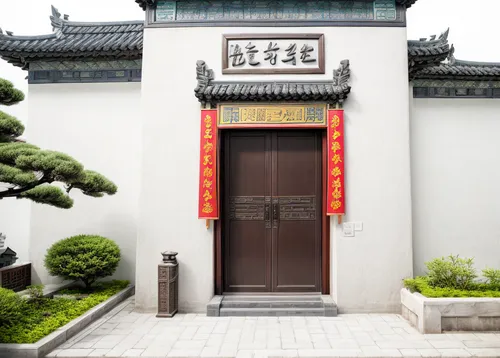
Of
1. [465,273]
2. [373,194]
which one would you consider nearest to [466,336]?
[465,273]

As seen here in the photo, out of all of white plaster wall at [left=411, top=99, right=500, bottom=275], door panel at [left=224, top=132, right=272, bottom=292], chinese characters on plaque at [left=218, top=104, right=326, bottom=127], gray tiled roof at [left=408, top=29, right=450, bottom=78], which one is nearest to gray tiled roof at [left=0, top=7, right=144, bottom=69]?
chinese characters on plaque at [left=218, top=104, right=326, bottom=127]

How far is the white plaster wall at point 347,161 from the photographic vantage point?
5.18m

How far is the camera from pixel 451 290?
4562mm

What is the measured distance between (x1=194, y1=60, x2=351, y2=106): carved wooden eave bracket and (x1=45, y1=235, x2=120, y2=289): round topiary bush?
2723 millimetres

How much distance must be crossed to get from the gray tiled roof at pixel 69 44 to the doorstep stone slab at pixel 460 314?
5.71 metres

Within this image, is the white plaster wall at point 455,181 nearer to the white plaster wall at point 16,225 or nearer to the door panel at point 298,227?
the door panel at point 298,227

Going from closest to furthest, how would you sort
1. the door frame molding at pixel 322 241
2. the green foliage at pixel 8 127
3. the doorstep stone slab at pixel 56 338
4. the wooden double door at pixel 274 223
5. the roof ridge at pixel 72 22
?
the doorstep stone slab at pixel 56 338 → the green foliage at pixel 8 127 → the door frame molding at pixel 322 241 → the wooden double door at pixel 274 223 → the roof ridge at pixel 72 22

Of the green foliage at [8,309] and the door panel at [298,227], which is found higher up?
the door panel at [298,227]

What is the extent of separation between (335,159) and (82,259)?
4.00m

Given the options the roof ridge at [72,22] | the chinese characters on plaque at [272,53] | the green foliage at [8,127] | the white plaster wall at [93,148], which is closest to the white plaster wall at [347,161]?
the chinese characters on plaque at [272,53]

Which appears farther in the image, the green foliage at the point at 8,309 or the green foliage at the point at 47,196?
the green foliage at the point at 47,196

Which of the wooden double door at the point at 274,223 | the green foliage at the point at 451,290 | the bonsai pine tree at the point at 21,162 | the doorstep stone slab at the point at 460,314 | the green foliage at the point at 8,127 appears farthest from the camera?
the wooden double door at the point at 274,223

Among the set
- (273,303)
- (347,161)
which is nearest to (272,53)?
(347,161)

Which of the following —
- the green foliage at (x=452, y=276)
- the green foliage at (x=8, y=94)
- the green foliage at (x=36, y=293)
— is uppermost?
the green foliage at (x=8, y=94)
